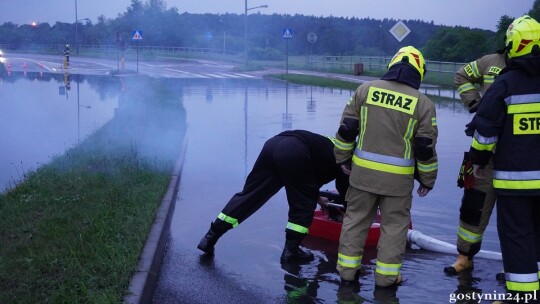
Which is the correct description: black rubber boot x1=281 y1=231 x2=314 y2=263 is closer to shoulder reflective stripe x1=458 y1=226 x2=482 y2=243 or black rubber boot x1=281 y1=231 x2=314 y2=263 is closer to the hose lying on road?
the hose lying on road

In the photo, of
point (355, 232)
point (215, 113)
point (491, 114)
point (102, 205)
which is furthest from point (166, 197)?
point (215, 113)

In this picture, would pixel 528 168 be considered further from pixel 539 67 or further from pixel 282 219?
pixel 282 219

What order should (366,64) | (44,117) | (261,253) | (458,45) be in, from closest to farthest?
(261,253)
(44,117)
(458,45)
(366,64)

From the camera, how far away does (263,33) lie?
6041 centimetres

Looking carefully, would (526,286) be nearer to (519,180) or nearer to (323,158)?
(519,180)

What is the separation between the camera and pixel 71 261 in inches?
207

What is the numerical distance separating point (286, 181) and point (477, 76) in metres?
1.83

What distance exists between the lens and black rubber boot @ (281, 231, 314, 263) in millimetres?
5984

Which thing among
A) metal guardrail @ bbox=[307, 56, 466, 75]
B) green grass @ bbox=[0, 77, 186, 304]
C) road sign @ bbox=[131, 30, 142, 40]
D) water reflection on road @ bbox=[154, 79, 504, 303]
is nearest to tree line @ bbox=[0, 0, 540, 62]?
road sign @ bbox=[131, 30, 142, 40]

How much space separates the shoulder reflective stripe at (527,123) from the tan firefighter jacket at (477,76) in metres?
1.31

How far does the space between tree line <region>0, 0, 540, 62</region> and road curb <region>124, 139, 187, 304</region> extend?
37.1ft

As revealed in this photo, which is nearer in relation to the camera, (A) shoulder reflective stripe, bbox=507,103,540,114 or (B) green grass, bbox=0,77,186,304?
(A) shoulder reflective stripe, bbox=507,103,540,114

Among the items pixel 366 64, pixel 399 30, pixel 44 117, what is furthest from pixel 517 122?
pixel 366 64

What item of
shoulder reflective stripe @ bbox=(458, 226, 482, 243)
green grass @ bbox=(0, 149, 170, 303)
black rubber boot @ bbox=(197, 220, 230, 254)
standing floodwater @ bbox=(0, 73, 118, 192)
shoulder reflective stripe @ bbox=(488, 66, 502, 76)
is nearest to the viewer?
green grass @ bbox=(0, 149, 170, 303)
